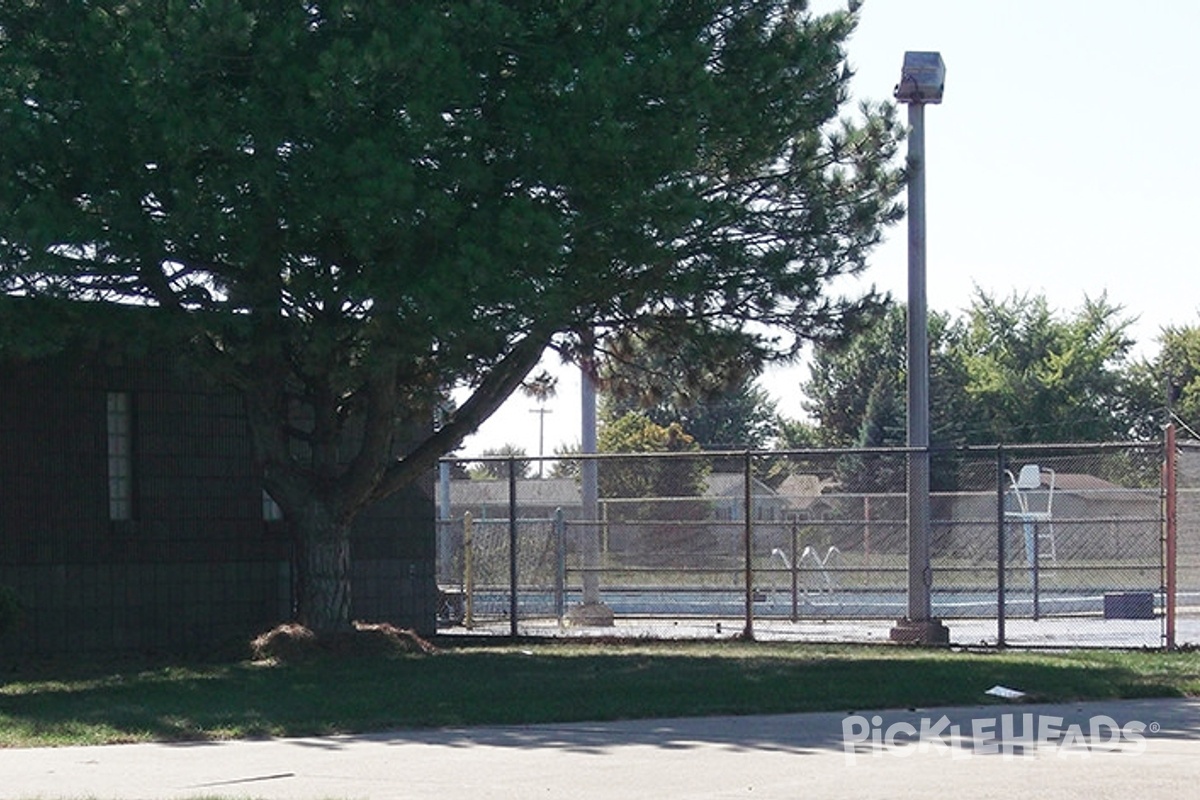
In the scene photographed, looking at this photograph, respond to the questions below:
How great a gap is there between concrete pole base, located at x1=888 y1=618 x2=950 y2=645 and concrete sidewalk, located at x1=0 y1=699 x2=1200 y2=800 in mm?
7752

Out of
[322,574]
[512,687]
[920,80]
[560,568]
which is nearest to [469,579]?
[560,568]

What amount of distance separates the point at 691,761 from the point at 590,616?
14444 millimetres

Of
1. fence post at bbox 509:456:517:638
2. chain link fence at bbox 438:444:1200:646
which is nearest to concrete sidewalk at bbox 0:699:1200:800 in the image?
chain link fence at bbox 438:444:1200:646

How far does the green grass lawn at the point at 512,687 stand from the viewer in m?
15.4

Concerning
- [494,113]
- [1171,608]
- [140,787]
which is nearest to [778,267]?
[494,113]

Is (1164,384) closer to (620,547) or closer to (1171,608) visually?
(620,547)

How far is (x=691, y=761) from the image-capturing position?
41.7ft

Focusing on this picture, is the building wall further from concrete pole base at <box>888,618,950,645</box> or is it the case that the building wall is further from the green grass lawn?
concrete pole base at <box>888,618,950,645</box>

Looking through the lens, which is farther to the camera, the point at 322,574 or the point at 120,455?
the point at 120,455

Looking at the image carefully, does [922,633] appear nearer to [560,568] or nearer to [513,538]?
[513,538]

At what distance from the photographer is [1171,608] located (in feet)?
71.6

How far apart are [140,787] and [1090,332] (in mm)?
62661

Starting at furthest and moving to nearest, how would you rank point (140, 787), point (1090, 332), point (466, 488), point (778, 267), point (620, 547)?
point (1090, 332)
point (466, 488)
point (620, 547)
point (778, 267)
point (140, 787)

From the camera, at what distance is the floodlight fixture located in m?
23.9
